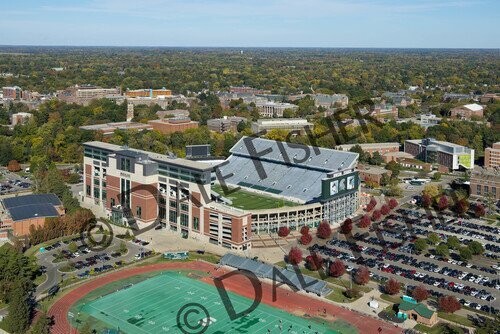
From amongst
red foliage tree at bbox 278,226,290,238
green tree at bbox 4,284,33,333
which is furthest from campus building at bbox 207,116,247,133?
green tree at bbox 4,284,33,333

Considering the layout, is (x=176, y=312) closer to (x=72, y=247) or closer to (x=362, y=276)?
(x=362, y=276)

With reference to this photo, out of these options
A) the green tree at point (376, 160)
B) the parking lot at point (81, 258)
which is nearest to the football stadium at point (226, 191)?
the parking lot at point (81, 258)

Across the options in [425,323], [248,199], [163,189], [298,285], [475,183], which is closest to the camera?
[425,323]

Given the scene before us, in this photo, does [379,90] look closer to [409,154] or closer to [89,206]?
[409,154]

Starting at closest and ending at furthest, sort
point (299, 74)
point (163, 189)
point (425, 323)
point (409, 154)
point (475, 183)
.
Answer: point (425, 323), point (163, 189), point (475, 183), point (409, 154), point (299, 74)

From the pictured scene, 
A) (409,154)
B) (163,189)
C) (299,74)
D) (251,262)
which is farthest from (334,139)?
(299,74)

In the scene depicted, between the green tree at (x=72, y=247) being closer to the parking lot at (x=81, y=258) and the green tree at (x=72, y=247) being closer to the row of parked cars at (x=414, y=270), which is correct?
the parking lot at (x=81, y=258)
